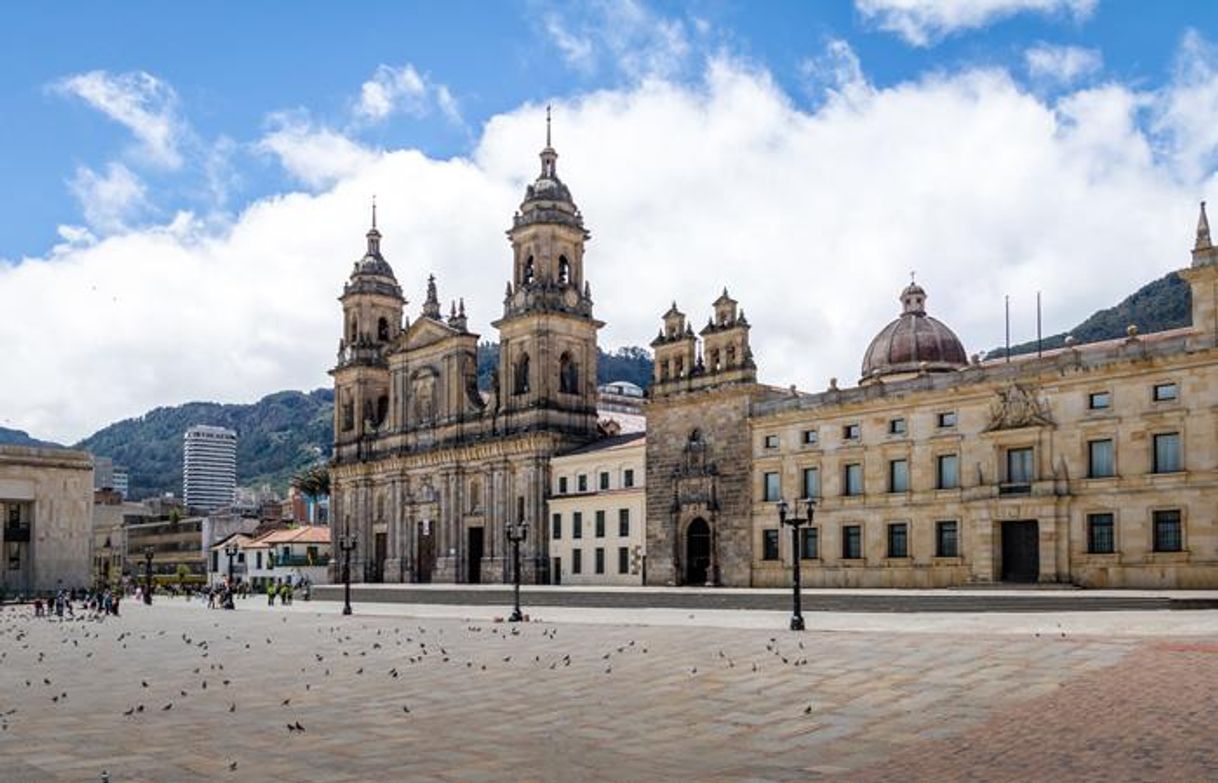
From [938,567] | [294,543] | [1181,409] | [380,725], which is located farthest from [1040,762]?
[294,543]

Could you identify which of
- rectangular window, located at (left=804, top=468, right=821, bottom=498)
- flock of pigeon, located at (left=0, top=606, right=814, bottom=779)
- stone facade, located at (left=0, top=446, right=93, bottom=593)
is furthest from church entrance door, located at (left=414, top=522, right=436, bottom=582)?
flock of pigeon, located at (left=0, top=606, right=814, bottom=779)

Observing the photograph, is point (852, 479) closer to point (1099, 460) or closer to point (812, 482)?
point (812, 482)

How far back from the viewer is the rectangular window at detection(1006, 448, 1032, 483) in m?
44.2

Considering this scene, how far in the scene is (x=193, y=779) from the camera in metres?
11.3

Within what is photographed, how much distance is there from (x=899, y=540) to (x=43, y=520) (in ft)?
166

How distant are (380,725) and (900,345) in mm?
52648

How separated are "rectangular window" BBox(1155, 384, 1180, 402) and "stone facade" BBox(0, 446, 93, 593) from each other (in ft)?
192

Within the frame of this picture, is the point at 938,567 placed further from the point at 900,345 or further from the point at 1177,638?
the point at 1177,638

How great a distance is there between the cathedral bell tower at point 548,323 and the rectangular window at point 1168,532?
35.8 meters

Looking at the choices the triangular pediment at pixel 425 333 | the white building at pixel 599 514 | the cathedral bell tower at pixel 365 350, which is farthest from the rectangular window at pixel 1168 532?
the cathedral bell tower at pixel 365 350

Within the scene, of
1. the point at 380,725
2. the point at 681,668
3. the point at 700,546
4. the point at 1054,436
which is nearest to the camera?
the point at 380,725

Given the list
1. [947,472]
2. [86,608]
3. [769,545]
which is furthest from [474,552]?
[947,472]

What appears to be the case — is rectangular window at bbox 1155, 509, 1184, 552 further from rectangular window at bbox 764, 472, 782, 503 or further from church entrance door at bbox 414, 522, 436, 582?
church entrance door at bbox 414, 522, 436, 582

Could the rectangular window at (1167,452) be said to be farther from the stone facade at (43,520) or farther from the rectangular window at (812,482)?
the stone facade at (43,520)
